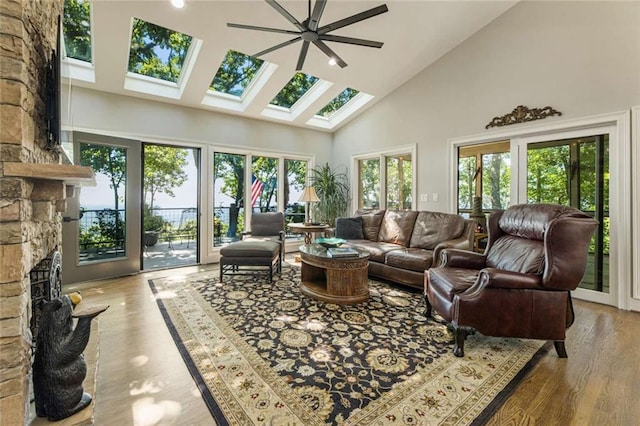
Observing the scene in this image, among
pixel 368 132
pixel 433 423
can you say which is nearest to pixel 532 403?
pixel 433 423

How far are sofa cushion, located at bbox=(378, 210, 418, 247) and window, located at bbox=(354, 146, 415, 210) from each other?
0.77m

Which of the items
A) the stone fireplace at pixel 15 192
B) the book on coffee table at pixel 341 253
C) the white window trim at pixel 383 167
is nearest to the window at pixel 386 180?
the white window trim at pixel 383 167

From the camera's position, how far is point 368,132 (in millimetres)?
5820

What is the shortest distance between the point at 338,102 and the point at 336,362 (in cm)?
532

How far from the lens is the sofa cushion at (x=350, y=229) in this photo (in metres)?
4.71

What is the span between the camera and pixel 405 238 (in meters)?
4.27

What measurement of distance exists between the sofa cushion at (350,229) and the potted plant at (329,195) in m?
1.31

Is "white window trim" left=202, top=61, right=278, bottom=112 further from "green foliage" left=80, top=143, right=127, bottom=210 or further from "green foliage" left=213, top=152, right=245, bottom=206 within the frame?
"green foliage" left=80, top=143, right=127, bottom=210

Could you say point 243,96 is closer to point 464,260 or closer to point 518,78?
point 518,78

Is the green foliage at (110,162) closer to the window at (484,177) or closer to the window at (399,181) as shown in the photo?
the window at (399,181)

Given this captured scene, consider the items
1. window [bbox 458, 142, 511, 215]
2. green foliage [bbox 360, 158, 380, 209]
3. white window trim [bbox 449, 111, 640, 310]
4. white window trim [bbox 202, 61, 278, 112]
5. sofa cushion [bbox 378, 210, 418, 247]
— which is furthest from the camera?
green foliage [bbox 360, 158, 380, 209]

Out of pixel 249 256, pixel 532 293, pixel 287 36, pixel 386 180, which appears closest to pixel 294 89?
pixel 287 36

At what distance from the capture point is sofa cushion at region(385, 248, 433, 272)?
337 cm

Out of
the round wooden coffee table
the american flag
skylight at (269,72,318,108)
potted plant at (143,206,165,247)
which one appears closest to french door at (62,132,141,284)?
potted plant at (143,206,165,247)
